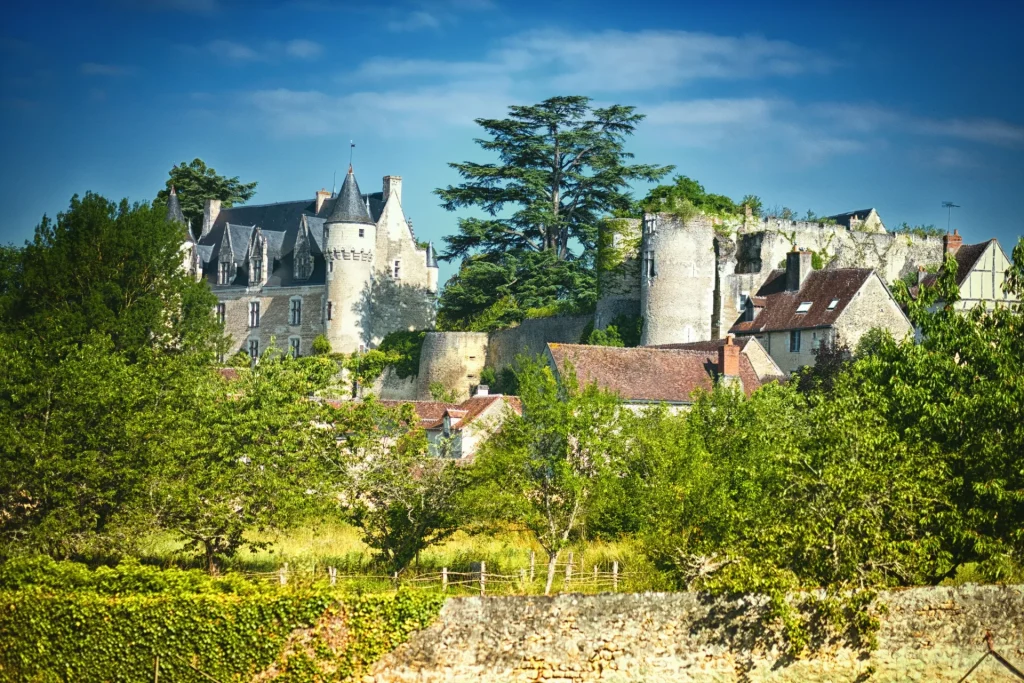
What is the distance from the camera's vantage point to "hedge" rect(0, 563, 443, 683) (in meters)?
19.1

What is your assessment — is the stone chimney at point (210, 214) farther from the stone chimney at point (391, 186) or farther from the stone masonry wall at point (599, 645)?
the stone masonry wall at point (599, 645)

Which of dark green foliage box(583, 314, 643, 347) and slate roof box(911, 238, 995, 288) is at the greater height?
slate roof box(911, 238, 995, 288)

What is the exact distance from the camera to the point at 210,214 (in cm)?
6600

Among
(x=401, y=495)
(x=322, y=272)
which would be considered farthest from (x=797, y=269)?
(x=401, y=495)

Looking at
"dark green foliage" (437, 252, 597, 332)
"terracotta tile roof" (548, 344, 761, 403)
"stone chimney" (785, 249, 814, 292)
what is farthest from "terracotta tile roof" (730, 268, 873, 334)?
"dark green foliage" (437, 252, 597, 332)

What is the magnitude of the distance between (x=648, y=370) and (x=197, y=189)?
35.0 meters

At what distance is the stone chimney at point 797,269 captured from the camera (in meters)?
48.4

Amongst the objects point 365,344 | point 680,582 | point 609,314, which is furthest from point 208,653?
point 365,344

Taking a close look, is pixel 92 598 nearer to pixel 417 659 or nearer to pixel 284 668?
pixel 284 668

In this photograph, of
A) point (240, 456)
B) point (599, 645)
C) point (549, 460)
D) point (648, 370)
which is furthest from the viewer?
point (648, 370)

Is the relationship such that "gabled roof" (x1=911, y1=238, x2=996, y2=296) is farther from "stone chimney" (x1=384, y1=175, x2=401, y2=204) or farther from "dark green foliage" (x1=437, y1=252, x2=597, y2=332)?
"stone chimney" (x1=384, y1=175, x2=401, y2=204)

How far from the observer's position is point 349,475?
27844 millimetres

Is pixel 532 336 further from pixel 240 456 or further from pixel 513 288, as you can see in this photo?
pixel 240 456

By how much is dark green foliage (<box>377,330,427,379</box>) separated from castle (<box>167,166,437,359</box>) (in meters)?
0.97
